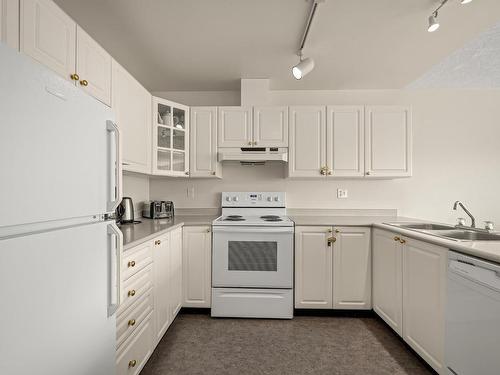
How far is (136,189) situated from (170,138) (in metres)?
0.68

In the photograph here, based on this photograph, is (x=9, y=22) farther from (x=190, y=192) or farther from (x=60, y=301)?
(x=190, y=192)

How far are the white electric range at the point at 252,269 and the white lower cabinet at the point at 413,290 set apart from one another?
2.55 ft

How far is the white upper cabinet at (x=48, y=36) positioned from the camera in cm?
108

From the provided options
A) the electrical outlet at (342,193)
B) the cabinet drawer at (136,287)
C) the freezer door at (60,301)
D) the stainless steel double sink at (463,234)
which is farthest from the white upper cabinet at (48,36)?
the electrical outlet at (342,193)

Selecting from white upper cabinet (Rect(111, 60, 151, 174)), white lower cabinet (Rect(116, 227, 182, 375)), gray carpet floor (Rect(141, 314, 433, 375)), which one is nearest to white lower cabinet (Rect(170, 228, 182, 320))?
white lower cabinet (Rect(116, 227, 182, 375))

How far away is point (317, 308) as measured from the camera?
2.44m

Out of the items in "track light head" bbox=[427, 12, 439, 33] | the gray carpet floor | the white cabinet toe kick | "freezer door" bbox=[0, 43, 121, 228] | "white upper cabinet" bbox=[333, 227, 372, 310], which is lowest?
the gray carpet floor

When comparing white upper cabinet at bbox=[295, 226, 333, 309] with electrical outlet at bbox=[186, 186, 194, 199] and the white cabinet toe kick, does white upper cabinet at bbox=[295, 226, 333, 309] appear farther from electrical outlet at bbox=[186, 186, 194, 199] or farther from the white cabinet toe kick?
electrical outlet at bbox=[186, 186, 194, 199]

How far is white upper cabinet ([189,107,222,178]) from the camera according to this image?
9.20 ft

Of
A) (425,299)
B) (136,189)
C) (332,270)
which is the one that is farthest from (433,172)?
(136,189)

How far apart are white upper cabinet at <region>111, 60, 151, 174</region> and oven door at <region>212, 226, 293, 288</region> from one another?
3.05 feet

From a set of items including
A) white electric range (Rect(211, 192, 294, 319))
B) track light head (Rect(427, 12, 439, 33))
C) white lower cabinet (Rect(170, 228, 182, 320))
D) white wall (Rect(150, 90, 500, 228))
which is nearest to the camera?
track light head (Rect(427, 12, 439, 33))

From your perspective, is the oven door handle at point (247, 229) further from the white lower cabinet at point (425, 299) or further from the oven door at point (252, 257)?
the white lower cabinet at point (425, 299)

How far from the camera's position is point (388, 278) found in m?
2.16
